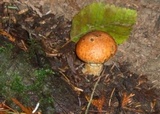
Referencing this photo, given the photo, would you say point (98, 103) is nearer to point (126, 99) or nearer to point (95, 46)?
point (126, 99)

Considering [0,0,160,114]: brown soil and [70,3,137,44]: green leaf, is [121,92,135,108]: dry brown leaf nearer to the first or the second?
[0,0,160,114]: brown soil

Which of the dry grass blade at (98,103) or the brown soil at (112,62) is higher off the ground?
the brown soil at (112,62)

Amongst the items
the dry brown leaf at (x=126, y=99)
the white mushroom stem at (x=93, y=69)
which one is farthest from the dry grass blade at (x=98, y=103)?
the white mushroom stem at (x=93, y=69)

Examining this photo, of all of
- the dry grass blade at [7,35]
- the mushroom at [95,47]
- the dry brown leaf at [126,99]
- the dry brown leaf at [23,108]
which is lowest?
the dry brown leaf at [126,99]

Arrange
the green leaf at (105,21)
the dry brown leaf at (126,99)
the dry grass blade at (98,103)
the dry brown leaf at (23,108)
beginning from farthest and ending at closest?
the green leaf at (105,21)
the dry brown leaf at (126,99)
the dry grass blade at (98,103)
the dry brown leaf at (23,108)

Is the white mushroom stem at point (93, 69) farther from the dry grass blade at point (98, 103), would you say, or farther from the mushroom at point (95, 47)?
the dry grass blade at point (98, 103)

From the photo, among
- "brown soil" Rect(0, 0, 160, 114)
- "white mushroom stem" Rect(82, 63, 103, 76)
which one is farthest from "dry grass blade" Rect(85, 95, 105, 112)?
"white mushroom stem" Rect(82, 63, 103, 76)

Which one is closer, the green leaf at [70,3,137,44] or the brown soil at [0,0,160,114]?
the brown soil at [0,0,160,114]
